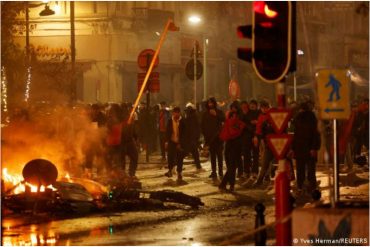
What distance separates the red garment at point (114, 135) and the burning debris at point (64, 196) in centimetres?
345

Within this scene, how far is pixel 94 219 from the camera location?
43.0ft

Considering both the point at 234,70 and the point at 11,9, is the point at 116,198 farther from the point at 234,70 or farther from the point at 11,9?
the point at 234,70

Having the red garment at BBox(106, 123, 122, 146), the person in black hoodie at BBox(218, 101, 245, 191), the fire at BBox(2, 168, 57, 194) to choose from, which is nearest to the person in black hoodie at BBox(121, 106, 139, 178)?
the red garment at BBox(106, 123, 122, 146)

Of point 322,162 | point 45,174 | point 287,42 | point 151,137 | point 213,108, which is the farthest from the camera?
point 151,137

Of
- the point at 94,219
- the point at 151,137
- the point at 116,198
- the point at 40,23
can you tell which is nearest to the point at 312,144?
the point at 116,198

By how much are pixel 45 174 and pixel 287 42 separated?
20.3 feet

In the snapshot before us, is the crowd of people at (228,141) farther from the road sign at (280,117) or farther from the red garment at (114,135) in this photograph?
the road sign at (280,117)

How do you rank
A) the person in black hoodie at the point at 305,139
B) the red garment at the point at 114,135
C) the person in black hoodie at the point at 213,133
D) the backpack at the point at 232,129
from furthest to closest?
the person in black hoodie at the point at 213,133
the red garment at the point at 114,135
the backpack at the point at 232,129
the person in black hoodie at the point at 305,139

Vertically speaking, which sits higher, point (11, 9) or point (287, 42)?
point (11, 9)

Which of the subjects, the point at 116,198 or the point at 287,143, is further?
the point at 116,198

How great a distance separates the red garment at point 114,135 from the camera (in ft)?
61.2

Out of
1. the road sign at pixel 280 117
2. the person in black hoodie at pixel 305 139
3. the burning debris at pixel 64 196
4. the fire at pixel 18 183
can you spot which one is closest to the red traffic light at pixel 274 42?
the road sign at pixel 280 117

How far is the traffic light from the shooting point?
934cm

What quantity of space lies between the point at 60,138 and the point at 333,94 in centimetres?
1130
